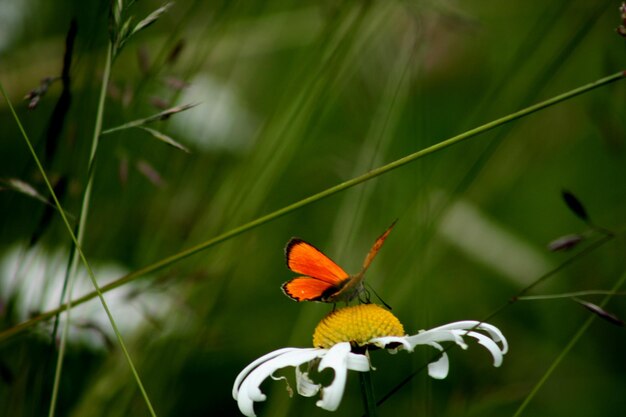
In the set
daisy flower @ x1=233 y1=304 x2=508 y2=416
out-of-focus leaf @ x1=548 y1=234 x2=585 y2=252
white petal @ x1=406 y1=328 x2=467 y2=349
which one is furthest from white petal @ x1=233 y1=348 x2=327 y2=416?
out-of-focus leaf @ x1=548 y1=234 x2=585 y2=252

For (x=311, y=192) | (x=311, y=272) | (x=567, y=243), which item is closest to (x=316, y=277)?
(x=311, y=272)

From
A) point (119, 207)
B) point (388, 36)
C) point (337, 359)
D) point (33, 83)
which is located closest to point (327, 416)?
point (119, 207)

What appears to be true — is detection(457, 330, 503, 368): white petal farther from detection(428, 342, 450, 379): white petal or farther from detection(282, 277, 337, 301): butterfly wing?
detection(282, 277, 337, 301): butterfly wing

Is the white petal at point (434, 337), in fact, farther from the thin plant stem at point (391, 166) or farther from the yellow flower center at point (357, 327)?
the thin plant stem at point (391, 166)

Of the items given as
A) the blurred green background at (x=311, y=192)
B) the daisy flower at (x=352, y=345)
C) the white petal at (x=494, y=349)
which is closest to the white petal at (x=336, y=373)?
the daisy flower at (x=352, y=345)

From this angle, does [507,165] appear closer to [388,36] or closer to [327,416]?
[388,36]

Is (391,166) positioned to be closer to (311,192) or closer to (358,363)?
(358,363)

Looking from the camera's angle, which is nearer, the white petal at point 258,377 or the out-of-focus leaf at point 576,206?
the white petal at point 258,377
